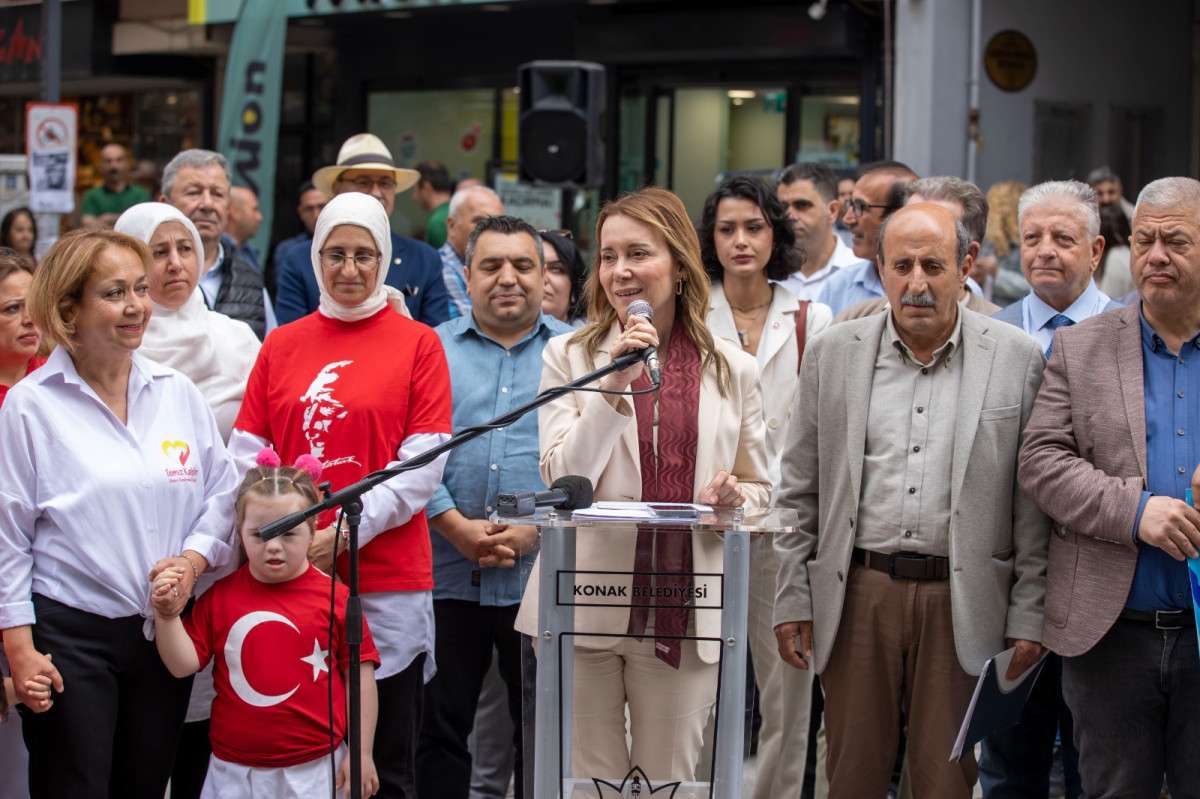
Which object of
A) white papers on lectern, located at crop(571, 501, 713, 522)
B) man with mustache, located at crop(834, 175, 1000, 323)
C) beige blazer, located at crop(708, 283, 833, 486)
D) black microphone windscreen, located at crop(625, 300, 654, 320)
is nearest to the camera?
white papers on lectern, located at crop(571, 501, 713, 522)

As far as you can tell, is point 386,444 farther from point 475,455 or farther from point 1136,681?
point 1136,681

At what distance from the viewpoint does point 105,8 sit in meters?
→ 18.8

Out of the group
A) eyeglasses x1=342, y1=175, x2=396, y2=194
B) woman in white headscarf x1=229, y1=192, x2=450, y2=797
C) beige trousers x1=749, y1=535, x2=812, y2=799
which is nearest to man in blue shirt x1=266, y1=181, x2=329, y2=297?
eyeglasses x1=342, y1=175, x2=396, y2=194

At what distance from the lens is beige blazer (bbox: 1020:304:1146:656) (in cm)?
439

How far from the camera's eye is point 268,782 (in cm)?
468

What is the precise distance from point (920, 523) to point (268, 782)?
2.04 m

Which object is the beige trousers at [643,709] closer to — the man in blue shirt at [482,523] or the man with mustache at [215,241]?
the man in blue shirt at [482,523]

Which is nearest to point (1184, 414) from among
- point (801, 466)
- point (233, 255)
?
point (801, 466)

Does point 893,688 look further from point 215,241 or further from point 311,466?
point 215,241

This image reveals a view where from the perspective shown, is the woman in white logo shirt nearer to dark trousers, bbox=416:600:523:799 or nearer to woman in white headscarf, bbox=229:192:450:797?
woman in white headscarf, bbox=229:192:450:797

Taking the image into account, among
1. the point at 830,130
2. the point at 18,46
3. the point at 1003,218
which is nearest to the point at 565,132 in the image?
the point at 1003,218

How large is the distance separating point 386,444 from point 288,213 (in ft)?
47.3

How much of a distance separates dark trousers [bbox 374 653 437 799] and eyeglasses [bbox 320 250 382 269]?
4.24 ft

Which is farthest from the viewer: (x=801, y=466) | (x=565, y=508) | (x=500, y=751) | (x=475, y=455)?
(x=500, y=751)
